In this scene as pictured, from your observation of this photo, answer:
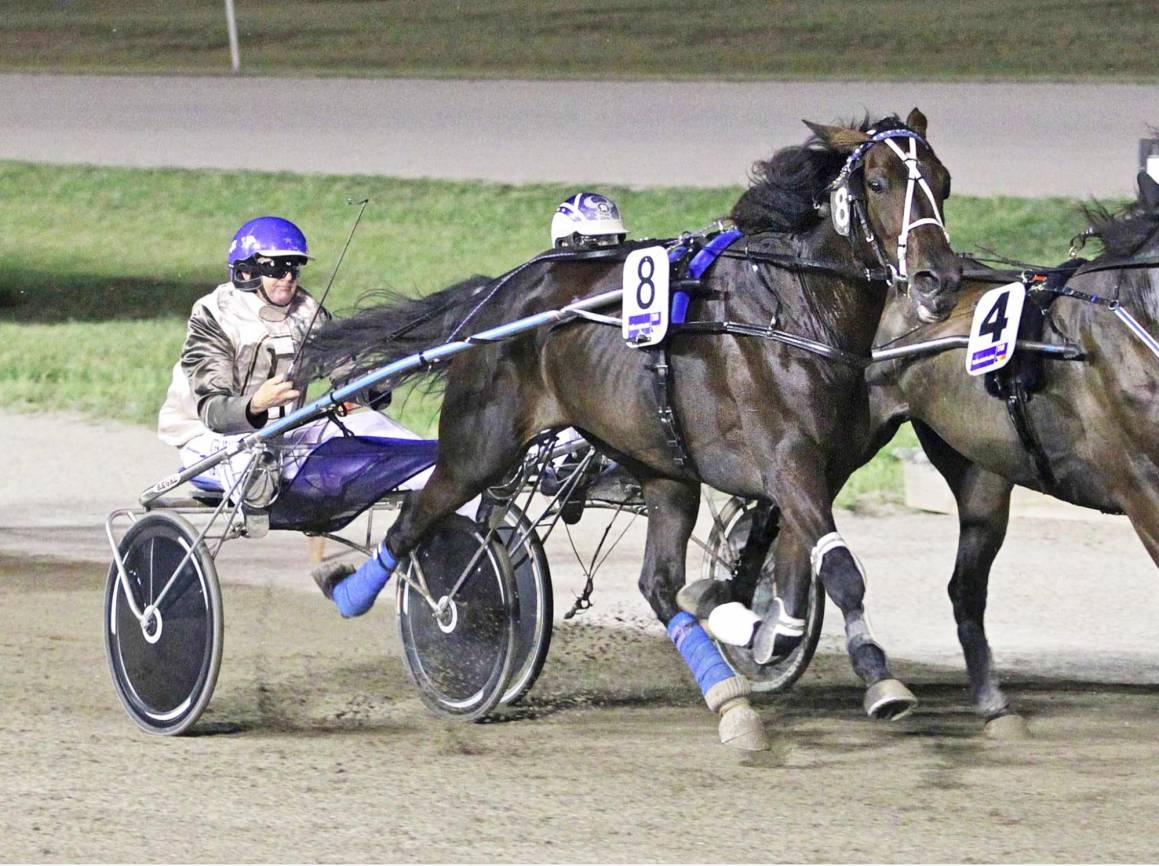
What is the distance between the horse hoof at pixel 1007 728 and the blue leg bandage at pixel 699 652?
31.2 inches

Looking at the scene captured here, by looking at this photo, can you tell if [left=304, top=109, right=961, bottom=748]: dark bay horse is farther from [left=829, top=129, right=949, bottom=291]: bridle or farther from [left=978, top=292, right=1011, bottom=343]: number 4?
[left=978, top=292, right=1011, bottom=343]: number 4

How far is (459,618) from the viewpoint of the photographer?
5402 millimetres

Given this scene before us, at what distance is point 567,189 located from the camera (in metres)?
14.4

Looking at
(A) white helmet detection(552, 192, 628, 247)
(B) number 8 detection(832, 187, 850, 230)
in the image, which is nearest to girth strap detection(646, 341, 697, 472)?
(B) number 8 detection(832, 187, 850, 230)

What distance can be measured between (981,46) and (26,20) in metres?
10.0

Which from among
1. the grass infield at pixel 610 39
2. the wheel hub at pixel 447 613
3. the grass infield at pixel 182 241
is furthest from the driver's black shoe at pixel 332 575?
the grass infield at pixel 610 39

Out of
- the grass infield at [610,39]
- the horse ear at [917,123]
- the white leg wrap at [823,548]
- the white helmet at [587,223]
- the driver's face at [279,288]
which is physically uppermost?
the grass infield at [610,39]

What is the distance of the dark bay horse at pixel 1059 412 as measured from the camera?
15.2 ft

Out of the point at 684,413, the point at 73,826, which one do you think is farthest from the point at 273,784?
the point at 684,413

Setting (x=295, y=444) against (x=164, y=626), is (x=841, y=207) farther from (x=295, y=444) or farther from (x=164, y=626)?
(x=164, y=626)

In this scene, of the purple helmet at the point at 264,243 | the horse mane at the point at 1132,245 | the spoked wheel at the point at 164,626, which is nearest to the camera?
the horse mane at the point at 1132,245

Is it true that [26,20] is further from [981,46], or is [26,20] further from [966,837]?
[966,837]

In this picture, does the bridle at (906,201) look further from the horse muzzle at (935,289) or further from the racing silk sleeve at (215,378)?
the racing silk sleeve at (215,378)

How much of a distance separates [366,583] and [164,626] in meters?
0.55
